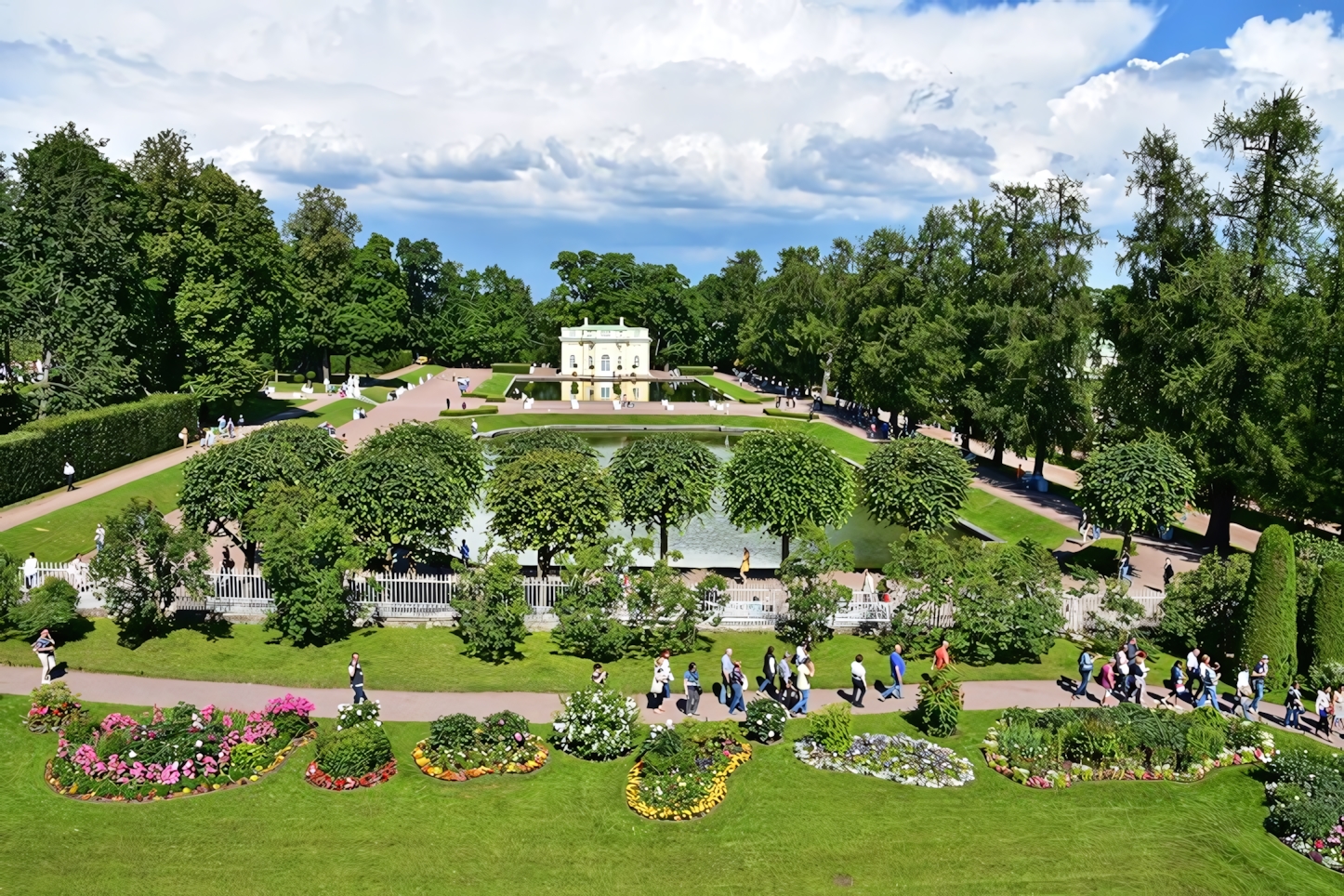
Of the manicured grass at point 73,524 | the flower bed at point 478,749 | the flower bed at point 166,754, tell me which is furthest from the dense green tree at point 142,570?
the flower bed at point 478,749

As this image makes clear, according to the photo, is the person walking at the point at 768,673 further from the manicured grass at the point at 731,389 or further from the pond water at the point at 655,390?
the pond water at the point at 655,390

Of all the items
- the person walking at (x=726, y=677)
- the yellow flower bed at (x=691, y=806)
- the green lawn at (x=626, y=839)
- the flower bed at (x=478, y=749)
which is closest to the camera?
the green lawn at (x=626, y=839)

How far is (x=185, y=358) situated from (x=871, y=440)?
122 ft

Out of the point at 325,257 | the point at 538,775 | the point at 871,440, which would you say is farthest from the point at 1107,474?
the point at 325,257

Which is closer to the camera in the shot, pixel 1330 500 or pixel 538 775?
pixel 538 775

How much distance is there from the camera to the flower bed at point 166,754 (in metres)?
14.8

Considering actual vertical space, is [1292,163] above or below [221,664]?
above

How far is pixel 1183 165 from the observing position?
34094mm

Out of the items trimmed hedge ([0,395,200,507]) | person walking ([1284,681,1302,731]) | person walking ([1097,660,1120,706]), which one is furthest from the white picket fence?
trimmed hedge ([0,395,200,507])

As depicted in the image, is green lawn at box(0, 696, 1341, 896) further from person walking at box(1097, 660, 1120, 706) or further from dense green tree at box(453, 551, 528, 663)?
dense green tree at box(453, 551, 528, 663)

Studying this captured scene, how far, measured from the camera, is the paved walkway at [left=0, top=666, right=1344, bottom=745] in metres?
18.6

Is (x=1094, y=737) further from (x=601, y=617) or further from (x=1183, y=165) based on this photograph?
(x=1183, y=165)

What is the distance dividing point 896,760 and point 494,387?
2805 inches

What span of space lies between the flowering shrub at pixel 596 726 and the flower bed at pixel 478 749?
510mm
